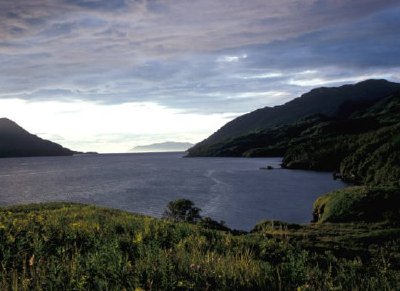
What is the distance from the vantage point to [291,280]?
9594 mm

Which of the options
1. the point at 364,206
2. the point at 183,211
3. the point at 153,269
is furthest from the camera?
the point at 183,211

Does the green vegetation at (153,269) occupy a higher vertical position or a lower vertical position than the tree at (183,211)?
higher

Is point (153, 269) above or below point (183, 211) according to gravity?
above

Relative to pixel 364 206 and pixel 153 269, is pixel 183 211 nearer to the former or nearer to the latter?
pixel 364 206

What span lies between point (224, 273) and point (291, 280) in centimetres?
161

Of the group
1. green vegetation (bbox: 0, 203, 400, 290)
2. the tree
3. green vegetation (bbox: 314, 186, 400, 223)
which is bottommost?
the tree

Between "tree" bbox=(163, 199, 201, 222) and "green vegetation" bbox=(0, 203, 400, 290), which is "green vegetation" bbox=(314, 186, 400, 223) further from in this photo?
"green vegetation" bbox=(0, 203, 400, 290)

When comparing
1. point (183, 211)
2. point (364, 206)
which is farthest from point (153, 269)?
point (183, 211)

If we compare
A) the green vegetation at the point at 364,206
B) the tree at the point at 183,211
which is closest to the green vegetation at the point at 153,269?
the green vegetation at the point at 364,206

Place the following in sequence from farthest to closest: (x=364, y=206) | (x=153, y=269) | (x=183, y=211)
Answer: (x=183, y=211), (x=364, y=206), (x=153, y=269)

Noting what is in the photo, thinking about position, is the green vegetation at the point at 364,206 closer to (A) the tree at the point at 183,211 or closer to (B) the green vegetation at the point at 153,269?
(A) the tree at the point at 183,211

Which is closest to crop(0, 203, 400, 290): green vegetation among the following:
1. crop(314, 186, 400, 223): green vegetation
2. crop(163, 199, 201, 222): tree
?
crop(314, 186, 400, 223): green vegetation

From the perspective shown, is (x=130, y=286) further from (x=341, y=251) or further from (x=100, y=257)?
(x=341, y=251)

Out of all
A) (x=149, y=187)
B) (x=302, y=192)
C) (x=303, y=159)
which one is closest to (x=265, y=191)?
(x=302, y=192)
